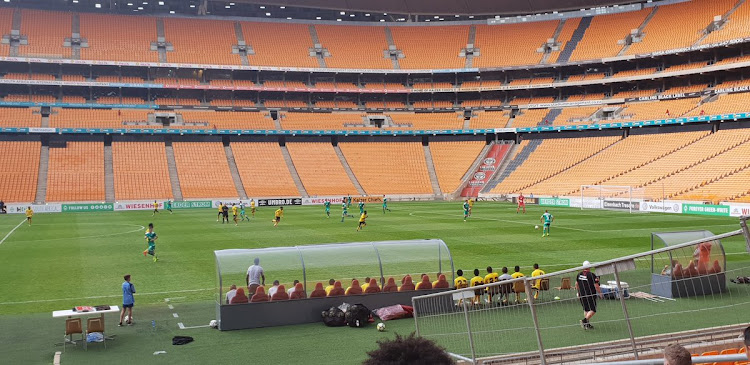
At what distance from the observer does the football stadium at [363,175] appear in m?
12.3

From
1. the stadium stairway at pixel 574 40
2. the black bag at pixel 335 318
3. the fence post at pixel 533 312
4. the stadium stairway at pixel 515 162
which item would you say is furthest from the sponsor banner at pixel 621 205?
the fence post at pixel 533 312

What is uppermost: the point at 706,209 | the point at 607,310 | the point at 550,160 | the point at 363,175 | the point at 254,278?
the point at 363,175

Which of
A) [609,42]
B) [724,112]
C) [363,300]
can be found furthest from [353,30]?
[363,300]

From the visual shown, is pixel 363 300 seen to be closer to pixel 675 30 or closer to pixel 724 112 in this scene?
pixel 724 112

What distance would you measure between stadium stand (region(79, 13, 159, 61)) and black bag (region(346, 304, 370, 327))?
6527 cm

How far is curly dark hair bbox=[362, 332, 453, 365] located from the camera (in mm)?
3430

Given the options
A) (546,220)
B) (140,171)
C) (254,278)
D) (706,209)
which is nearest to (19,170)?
(140,171)

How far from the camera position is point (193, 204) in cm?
6059

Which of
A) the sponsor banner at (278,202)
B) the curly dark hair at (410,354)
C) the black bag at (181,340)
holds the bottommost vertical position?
the black bag at (181,340)

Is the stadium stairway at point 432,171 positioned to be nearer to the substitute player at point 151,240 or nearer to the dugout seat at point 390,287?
the substitute player at point 151,240

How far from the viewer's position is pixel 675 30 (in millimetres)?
69625

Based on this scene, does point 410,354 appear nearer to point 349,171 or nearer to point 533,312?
point 533,312

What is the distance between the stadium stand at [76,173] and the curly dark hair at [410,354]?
6159 cm

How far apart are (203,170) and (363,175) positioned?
17579 millimetres
